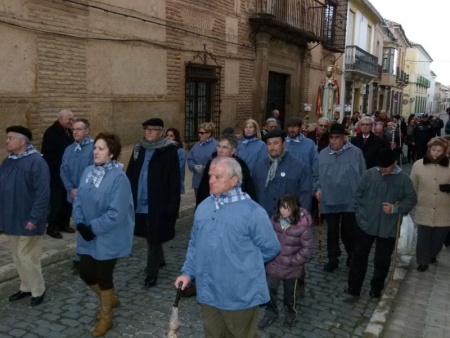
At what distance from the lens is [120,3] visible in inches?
337

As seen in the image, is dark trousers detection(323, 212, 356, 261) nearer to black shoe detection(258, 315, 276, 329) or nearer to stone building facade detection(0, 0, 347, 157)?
black shoe detection(258, 315, 276, 329)

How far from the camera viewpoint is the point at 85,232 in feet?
11.9

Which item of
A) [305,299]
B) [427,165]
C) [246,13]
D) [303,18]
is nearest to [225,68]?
[246,13]

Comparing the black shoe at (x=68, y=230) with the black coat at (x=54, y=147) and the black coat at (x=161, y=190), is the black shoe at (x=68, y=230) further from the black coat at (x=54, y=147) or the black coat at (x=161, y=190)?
the black coat at (x=161, y=190)

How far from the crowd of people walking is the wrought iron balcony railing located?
18.2m

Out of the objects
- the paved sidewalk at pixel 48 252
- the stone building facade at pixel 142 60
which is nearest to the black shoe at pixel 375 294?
the paved sidewalk at pixel 48 252

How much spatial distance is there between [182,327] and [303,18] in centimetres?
1443

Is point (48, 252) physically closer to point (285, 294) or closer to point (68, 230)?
point (68, 230)

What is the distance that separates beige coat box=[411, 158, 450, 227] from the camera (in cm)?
548

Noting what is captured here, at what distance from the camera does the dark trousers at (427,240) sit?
18.5 feet

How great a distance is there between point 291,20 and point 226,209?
1369cm

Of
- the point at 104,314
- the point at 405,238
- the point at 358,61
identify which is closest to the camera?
the point at 104,314

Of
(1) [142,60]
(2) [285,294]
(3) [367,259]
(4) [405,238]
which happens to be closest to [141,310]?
(2) [285,294]

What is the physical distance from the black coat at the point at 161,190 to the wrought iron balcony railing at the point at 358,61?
20.7 m
